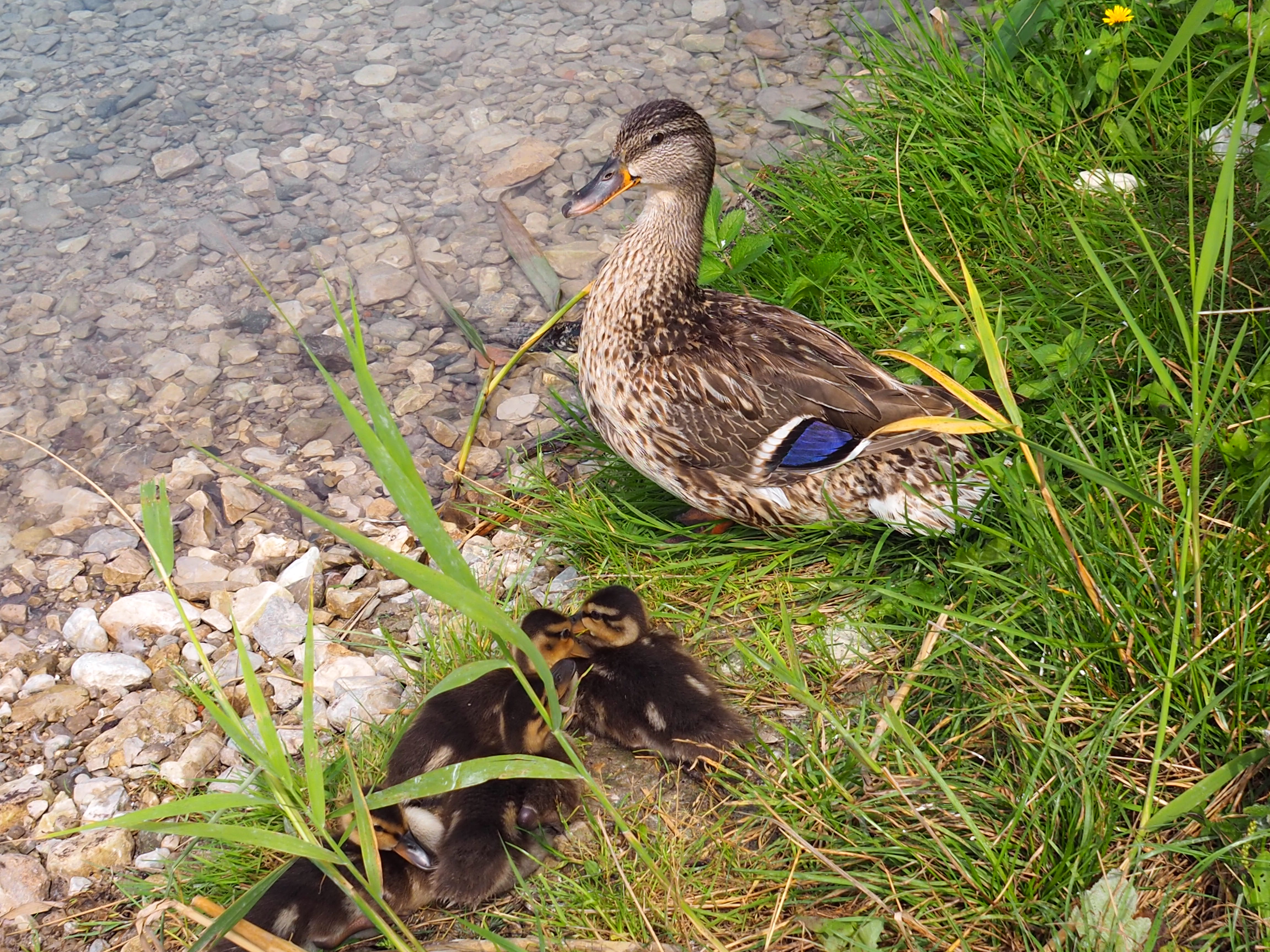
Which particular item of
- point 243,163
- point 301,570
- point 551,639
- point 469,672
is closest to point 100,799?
point 301,570

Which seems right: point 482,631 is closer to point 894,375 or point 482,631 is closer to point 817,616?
point 817,616

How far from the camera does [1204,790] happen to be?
62.7 inches

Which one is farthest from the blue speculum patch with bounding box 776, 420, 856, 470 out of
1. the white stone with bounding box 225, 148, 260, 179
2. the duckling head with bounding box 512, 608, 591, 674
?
the white stone with bounding box 225, 148, 260, 179

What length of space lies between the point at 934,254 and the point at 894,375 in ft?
2.01

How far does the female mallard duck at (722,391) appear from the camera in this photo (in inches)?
104

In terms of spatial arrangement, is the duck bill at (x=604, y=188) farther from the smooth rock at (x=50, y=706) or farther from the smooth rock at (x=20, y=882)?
the smooth rock at (x=20, y=882)

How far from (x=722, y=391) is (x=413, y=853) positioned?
4.31ft

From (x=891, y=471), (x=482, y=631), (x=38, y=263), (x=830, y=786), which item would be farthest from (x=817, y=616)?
(x=38, y=263)

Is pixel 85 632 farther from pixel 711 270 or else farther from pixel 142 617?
pixel 711 270

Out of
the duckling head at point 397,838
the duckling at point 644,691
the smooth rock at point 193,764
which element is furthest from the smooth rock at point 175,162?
the duckling head at point 397,838

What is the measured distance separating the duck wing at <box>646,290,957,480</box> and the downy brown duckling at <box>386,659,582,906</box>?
730 millimetres

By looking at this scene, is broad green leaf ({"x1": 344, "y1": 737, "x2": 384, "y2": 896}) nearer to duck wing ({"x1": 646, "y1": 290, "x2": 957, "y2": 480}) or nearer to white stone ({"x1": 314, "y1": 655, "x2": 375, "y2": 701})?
white stone ({"x1": 314, "y1": 655, "x2": 375, "y2": 701})

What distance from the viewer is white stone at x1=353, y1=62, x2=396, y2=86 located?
489 cm

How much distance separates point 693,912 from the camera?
1.98 metres
